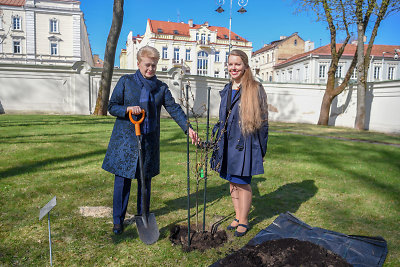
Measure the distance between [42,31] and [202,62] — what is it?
27.6 m

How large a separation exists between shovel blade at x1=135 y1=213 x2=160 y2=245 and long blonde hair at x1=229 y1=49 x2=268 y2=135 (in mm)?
1462

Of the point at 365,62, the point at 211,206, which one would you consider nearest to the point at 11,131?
the point at 211,206

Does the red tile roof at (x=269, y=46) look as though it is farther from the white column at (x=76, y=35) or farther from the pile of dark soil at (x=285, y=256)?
the pile of dark soil at (x=285, y=256)

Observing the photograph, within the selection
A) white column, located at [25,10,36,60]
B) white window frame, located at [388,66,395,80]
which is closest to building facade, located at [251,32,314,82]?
white window frame, located at [388,66,395,80]

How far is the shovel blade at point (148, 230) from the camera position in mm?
3250

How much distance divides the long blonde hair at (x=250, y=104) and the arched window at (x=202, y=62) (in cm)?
5595

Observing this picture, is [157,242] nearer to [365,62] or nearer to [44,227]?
[44,227]

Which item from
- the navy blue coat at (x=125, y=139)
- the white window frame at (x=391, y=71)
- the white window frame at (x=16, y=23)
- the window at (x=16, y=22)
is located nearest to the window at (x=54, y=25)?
the white window frame at (x=16, y=23)

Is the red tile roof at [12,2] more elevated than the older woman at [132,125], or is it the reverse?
the red tile roof at [12,2]

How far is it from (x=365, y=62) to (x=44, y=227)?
61.9 ft

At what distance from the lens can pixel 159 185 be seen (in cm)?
→ 535

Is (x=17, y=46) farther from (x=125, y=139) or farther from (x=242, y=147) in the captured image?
(x=242, y=147)

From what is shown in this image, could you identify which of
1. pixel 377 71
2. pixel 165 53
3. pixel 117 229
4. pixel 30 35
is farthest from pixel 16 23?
pixel 377 71

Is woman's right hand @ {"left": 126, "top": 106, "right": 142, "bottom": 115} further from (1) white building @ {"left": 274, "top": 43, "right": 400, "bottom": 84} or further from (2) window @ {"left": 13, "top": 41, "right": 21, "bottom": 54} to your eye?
(2) window @ {"left": 13, "top": 41, "right": 21, "bottom": 54}
